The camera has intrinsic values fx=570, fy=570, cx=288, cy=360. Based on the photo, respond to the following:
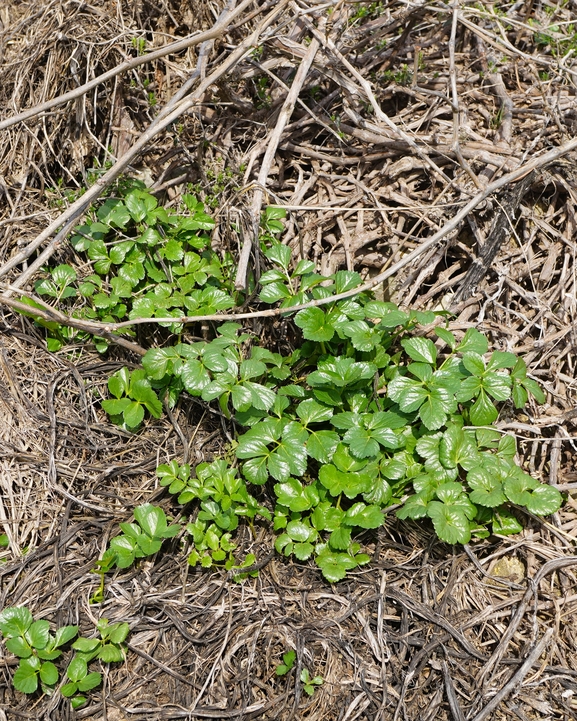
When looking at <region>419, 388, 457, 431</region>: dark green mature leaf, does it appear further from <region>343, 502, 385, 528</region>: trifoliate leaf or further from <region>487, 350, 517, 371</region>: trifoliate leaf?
<region>343, 502, 385, 528</region>: trifoliate leaf

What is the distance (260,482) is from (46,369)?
1.06m

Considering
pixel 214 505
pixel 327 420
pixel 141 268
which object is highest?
pixel 141 268

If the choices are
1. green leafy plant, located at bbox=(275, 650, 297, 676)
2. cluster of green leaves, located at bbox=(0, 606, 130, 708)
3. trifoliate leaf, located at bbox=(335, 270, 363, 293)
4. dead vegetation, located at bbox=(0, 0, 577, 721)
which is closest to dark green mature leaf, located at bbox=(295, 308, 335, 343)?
trifoliate leaf, located at bbox=(335, 270, 363, 293)

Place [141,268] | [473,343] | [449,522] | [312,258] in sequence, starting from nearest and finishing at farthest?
1. [449,522]
2. [473,343]
3. [141,268]
4. [312,258]

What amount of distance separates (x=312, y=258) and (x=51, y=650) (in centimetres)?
180

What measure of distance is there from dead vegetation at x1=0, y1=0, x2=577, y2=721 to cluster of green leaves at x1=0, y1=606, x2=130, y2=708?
68 mm

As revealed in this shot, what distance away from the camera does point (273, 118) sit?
257cm

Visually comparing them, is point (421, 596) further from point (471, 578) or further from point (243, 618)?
point (243, 618)

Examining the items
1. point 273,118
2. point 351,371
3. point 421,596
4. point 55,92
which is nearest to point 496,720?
point 421,596

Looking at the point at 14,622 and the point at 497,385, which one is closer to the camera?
the point at 14,622

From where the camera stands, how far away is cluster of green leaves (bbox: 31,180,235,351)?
7.60ft

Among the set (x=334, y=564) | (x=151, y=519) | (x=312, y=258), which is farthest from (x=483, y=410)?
(x=151, y=519)

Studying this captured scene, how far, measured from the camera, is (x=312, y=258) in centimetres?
253

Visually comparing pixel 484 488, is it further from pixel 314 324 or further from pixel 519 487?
pixel 314 324
